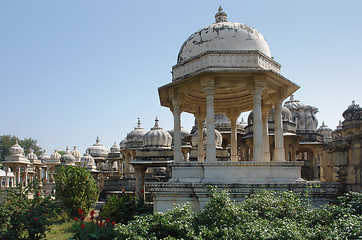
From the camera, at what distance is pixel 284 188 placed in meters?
10.0

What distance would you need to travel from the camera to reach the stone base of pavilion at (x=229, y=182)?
9.97 metres

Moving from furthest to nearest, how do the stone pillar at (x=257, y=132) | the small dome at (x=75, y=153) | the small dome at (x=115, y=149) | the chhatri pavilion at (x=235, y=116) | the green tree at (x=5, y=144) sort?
1. the green tree at (x=5, y=144)
2. the small dome at (x=75, y=153)
3. the small dome at (x=115, y=149)
4. the stone pillar at (x=257, y=132)
5. the chhatri pavilion at (x=235, y=116)

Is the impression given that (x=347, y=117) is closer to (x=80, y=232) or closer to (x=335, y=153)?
(x=335, y=153)

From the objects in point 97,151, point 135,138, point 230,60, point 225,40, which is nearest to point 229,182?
point 230,60

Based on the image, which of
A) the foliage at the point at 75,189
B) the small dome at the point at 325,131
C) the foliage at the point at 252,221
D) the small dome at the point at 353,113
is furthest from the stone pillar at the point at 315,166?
the foliage at the point at 252,221

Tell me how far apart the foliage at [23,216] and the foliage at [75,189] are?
26.1 ft

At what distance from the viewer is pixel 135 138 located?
34188 mm

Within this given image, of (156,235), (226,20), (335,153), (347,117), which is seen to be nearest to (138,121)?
(347,117)

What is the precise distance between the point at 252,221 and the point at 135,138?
27.3 m

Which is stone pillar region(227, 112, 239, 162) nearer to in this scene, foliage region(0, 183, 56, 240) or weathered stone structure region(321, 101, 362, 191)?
weathered stone structure region(321, 101, 362, 191)

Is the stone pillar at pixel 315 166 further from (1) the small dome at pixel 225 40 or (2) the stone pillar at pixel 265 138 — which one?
(1) the small dome at pixel 225 40

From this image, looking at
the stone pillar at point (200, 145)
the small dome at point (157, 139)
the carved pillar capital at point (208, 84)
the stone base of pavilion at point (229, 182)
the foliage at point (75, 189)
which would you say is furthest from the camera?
the small dome at point (157, 139)

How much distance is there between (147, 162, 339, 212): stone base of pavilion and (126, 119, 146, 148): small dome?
23132mm

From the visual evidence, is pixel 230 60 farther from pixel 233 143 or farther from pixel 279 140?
pixel 233 143
